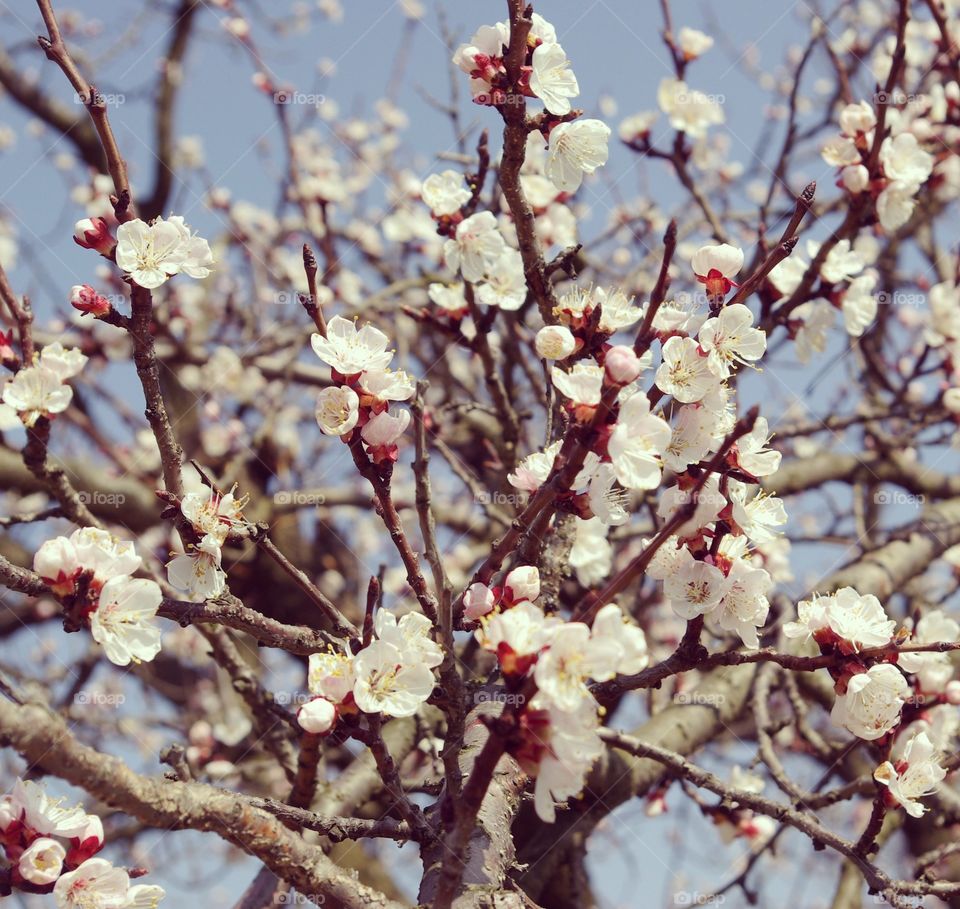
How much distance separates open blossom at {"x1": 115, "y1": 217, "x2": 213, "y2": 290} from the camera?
152cm

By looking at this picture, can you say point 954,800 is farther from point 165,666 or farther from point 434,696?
point 165,666

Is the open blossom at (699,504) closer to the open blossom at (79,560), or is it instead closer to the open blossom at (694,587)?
the open blossom at (694,587)

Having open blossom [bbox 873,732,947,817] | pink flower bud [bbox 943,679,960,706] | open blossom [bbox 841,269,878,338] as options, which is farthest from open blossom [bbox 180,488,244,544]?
open blossom [bbox 841,269,878,338]

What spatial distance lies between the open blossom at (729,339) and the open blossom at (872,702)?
21.3 inches

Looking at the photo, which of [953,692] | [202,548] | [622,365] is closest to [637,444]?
[622,365]

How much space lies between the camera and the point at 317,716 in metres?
1.34

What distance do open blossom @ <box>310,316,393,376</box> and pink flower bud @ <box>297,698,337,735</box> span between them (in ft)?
1.74

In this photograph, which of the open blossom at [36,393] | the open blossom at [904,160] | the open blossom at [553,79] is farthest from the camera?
the open blossom at [904,160]

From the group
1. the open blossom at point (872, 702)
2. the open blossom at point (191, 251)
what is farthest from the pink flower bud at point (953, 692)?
the open blossom at point (191, 251)

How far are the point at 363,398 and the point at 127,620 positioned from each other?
51 centimetres

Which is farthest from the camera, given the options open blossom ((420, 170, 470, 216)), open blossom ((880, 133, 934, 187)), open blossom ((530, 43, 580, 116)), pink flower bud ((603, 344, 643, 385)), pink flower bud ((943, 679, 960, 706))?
open blossom ((880, 133, 934, 187))

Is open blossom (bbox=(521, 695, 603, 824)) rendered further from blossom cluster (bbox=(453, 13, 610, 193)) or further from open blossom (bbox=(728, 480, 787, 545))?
blossom cluster (bbox=(453, 13, 610, 193))

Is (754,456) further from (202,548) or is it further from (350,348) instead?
(202,548)

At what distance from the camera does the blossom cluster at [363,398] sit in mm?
1494
